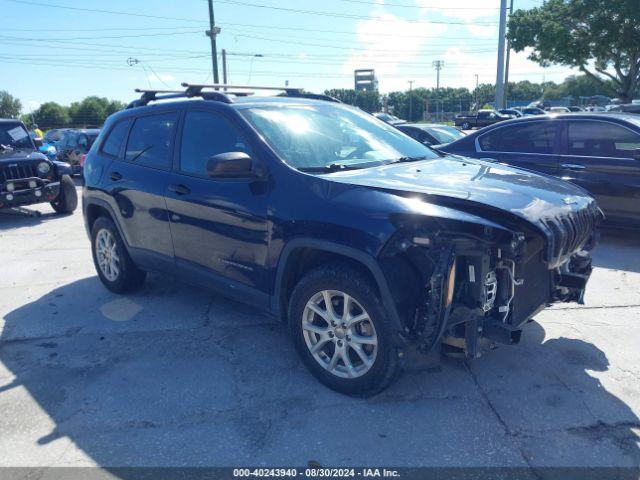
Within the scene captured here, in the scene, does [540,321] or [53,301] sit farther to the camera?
[53,301]

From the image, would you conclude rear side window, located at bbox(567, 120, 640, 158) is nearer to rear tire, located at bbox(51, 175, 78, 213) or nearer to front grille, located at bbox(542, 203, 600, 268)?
front grille, located at bbox(542, 203, 600, 268)

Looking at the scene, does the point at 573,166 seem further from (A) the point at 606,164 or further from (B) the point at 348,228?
(B) the point at 348,228

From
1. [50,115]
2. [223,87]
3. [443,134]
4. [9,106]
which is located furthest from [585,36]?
[9,106]

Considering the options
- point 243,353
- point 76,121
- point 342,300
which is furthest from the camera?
point 76,121

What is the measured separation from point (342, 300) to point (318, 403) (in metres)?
0.66

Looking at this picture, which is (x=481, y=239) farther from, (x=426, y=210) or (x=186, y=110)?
(x=186, y=110)

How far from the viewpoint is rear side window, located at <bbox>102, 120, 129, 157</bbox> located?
4996 millimetres

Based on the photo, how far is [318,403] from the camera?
10.8 feet

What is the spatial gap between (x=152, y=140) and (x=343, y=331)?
2.55m

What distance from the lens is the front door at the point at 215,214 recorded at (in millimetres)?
3588

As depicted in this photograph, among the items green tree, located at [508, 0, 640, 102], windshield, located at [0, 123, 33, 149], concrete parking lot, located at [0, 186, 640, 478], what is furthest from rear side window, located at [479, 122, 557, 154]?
green tree, located at [508, 0, 640, 102]

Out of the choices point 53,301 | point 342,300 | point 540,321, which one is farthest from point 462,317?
point 53,301

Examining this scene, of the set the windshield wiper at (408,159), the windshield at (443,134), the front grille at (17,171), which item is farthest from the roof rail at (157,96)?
the windshield at (443,134)

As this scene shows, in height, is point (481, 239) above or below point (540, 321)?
above
